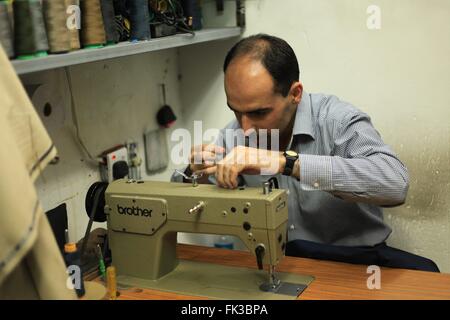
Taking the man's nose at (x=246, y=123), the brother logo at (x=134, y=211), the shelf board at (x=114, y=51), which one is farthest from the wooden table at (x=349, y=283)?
the shelf board at (x=114, y=51)

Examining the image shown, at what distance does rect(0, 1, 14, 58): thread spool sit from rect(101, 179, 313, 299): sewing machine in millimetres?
482

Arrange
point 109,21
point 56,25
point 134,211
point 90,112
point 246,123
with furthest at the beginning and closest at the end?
point 90,112, point 246,123, point 109,21, point 134,211, point 56,25

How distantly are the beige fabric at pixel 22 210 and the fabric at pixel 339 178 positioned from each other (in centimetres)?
76

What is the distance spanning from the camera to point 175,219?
65.2 inches

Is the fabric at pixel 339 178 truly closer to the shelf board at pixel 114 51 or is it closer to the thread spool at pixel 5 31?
the shelf board at pixel 114 51

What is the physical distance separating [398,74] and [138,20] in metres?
0.98

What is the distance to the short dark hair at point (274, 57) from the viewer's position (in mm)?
1896

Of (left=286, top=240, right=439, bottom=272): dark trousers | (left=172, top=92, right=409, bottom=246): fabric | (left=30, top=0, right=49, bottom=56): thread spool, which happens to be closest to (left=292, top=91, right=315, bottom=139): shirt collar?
(left=172, top=92, right=409, bottom=246): fabric

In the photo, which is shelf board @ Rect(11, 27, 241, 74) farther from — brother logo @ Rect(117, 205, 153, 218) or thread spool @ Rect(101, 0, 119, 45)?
brother logo @ Rect(117, 205, 153, 218)

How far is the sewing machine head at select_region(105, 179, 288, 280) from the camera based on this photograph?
1.56 meters

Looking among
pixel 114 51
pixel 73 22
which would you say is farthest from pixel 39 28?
pixel 114 51

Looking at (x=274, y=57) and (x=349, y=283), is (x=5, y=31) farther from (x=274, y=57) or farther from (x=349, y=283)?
(x=349, y=283)

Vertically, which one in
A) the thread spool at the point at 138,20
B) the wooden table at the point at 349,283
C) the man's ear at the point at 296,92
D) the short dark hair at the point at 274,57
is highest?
the thread spool at the point at 138,20
